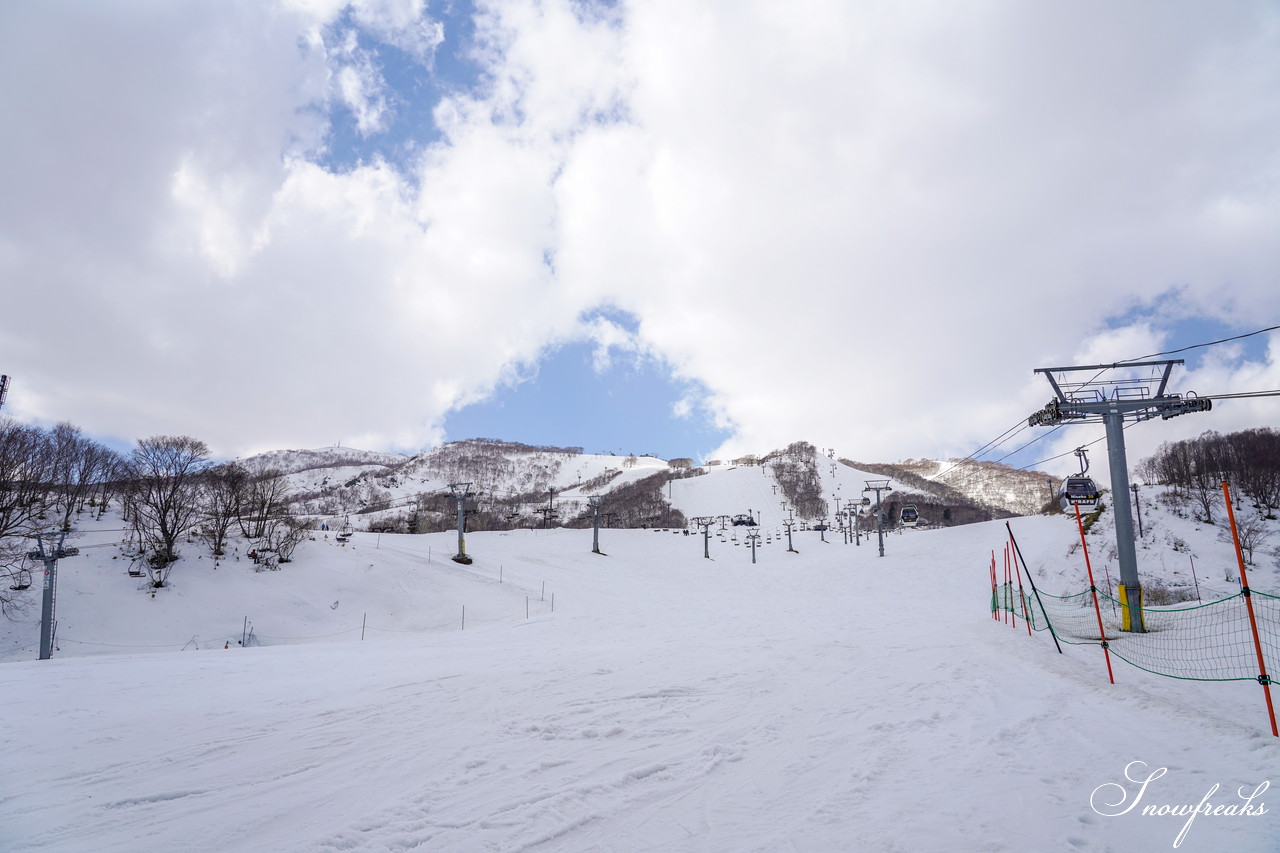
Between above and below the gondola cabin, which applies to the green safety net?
below

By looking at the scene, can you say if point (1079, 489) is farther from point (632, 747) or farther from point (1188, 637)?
point (632, 747)

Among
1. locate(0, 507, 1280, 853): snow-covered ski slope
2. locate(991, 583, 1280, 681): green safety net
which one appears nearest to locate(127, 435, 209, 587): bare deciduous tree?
locate(0, 507, 1280, 853): snow-covered ski slope

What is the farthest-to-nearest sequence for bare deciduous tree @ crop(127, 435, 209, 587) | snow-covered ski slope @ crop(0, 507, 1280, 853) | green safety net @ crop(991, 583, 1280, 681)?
bare deciduous tree @ crop(127, 435, 209, 587)
green safety net @ crop(991, 583, 1280, 681)
snow-covered ski slope @ crop(0, 507, 1280, 853)

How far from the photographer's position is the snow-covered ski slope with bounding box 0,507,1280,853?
4.78m

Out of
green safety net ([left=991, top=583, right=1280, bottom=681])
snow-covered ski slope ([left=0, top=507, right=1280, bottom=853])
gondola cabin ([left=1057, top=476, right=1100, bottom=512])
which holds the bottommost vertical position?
green safety net ([left=991, top=583, right=1280, bottom=681])

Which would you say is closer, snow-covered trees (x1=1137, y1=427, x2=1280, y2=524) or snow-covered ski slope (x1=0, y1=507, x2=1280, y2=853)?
snow-covered ski slope (x1=0, y1=507, x2=1280, y2=853)

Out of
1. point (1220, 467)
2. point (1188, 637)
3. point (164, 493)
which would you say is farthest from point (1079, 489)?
point (164, 493)

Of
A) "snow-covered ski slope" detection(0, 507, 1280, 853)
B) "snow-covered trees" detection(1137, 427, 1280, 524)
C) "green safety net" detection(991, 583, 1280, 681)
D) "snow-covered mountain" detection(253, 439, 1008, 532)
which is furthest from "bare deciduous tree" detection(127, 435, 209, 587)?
"snow-covered trees" detection(1137, 427, 1280, 524)

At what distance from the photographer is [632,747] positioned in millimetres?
6855

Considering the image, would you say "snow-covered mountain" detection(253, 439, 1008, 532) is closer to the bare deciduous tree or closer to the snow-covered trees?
the snow-covered trees

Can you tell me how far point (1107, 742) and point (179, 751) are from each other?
37.8 ft

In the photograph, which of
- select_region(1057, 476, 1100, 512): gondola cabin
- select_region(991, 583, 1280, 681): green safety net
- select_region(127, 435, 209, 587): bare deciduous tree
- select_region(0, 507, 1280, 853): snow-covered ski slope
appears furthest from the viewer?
select_region(127, 435, 209, 587): bare deciduous tree

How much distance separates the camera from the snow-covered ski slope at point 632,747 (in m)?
4.78

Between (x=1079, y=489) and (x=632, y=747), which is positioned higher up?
(x=1079, y=489)
